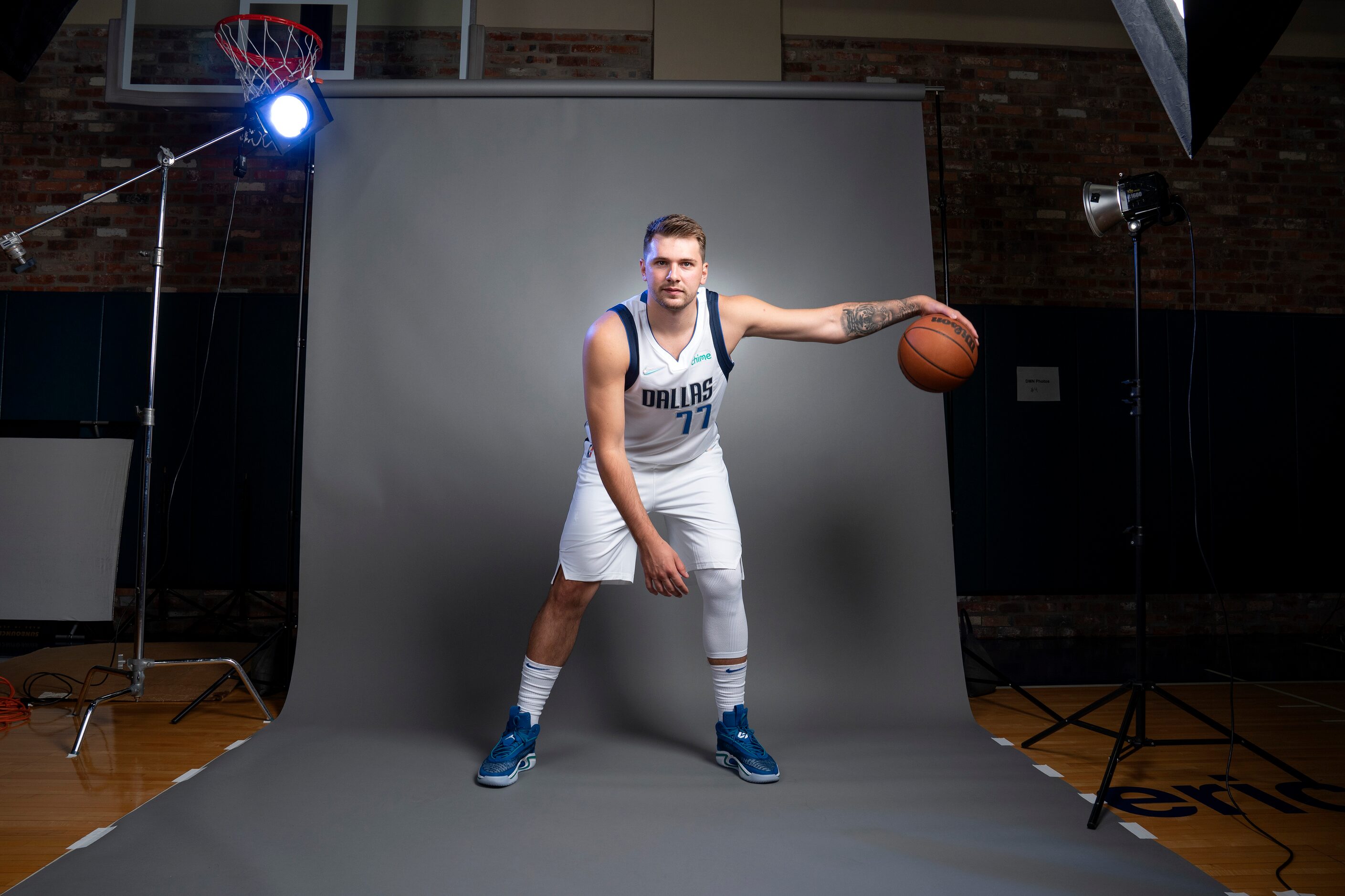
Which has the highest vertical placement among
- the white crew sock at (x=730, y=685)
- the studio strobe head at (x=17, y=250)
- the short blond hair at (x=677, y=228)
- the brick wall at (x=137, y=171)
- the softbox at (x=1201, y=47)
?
the brick wall at (x=137, y=171)

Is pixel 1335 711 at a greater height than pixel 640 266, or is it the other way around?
pixel 640 266

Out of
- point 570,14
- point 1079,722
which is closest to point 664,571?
point 1079,722

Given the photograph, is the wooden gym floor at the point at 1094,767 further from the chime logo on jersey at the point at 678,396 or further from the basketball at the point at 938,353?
the chime logo on jersey at the point at 678,396

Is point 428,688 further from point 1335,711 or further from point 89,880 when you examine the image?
point 1335,711

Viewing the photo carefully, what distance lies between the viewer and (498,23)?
15.8 feet

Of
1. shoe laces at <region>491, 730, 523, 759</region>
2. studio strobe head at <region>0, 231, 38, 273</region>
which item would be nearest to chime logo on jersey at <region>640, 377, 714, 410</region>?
shoe laces at <region>491, 730, 523, 759</region>

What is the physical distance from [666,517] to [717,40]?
3486 millimetres

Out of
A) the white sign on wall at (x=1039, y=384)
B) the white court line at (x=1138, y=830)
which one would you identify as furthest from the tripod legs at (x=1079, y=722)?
A: the white sign on wall at (x=1039, y=384)

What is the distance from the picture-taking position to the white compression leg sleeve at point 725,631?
2422 mm

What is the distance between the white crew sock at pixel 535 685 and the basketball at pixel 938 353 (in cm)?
137

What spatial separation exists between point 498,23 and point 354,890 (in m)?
4.65

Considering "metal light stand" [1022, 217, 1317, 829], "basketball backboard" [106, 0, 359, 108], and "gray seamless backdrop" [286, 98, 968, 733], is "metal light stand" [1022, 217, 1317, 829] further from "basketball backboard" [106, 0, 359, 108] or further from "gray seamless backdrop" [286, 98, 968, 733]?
"basketball backboard" [106, 0, 359, 108]

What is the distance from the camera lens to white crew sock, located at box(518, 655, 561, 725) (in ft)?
7.95

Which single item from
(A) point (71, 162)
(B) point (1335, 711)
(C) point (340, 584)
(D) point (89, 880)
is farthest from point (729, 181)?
(A) point (71, 162)
